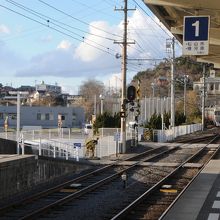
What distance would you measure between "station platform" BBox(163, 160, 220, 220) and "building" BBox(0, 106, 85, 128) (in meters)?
79.6

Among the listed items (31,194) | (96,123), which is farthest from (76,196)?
(96,123)

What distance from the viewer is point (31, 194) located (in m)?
16.0

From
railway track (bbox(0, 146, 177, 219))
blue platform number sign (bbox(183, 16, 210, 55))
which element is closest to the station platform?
railway track (bbox(0, 146, 177, 219))

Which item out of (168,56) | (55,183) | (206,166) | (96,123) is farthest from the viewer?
(168,56)

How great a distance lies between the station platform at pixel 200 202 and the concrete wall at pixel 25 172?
471cm

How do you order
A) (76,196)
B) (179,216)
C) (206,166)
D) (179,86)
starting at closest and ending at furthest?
1. (179,216)
2. (76,196)
3. (206,166)
4. (179,86)

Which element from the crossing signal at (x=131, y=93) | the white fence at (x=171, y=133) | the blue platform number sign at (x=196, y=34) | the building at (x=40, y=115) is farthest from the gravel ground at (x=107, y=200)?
the building at (x=40, y=115)

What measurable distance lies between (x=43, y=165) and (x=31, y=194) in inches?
66.4

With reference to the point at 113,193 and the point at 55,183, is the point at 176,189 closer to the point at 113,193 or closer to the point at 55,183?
the point at 113,193

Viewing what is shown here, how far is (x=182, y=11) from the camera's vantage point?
19.0 metres

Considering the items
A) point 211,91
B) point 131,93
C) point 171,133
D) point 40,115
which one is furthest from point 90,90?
point 131,93

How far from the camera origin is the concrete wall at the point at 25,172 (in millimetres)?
14383

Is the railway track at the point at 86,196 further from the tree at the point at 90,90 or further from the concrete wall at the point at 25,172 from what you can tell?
the tree at the point at 90,90

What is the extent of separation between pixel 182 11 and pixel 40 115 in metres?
87.5
